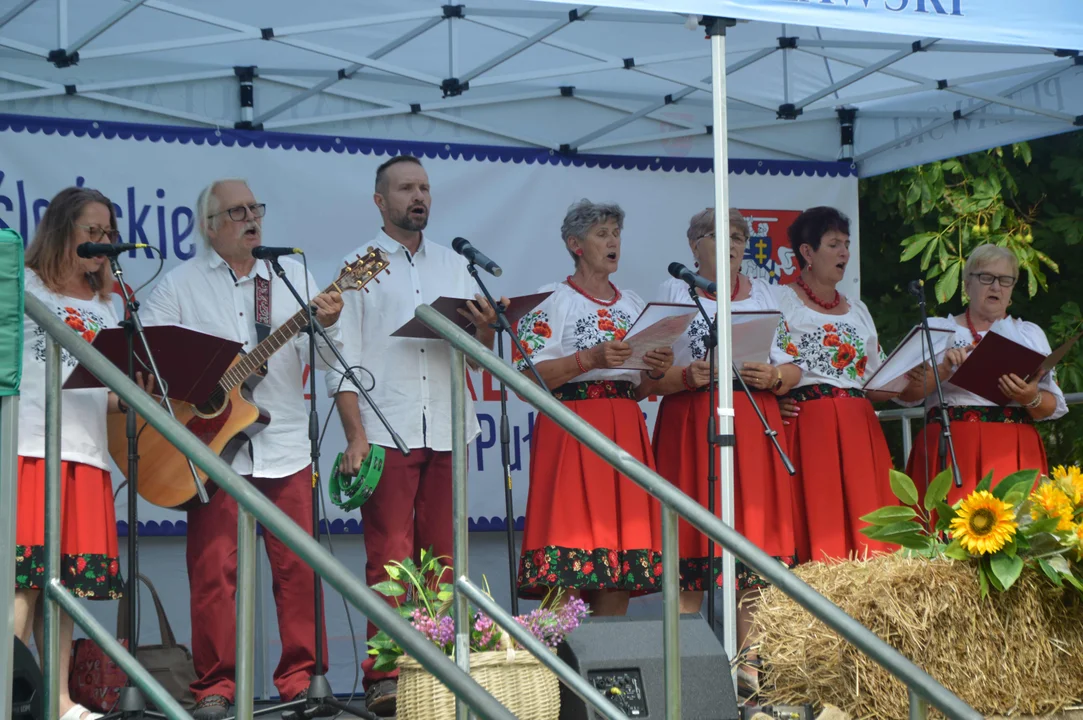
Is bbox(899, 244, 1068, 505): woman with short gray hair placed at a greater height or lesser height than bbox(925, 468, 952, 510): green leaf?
greater

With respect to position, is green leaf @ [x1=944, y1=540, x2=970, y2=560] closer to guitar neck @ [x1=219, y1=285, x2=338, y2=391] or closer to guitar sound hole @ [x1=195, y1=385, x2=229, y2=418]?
guitar neck @ [x1=219, y1=285, x2=338, y2=391]

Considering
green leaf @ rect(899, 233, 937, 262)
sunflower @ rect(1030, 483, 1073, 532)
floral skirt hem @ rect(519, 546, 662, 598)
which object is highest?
green leaf @ rect(899, 233, 937, 262)

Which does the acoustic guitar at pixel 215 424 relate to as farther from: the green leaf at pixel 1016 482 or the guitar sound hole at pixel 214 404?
the green leaf at pixel 1016 482

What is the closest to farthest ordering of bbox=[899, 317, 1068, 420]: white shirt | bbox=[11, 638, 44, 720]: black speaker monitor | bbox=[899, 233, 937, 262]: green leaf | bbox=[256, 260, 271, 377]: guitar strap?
1. bbox=[11, 638, 44, 720]: black speaker monitor
2. bbox=[256, 260, 271, 377]: guitar strap
3. bbox=[899, 317, 1068, 420]: white shirt
4. bbox=[899, 233, 937, 262]: green leaf

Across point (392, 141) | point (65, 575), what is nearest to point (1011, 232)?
point (392, 141)

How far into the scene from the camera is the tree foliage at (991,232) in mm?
7777

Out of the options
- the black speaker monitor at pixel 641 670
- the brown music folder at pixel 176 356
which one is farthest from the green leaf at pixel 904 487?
the brown music folder at pixel 176 356

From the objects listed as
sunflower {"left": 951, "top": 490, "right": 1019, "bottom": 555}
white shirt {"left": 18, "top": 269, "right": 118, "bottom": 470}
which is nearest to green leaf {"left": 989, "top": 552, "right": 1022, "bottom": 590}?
sunflower {"left": 951, "top": 490, "right": 1019, "bottom": 555}

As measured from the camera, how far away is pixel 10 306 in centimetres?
240

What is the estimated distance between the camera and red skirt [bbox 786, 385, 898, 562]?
5.17m

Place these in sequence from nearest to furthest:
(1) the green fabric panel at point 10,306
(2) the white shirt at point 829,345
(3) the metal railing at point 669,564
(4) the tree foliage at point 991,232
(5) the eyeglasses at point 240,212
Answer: (3) the metal railing at point 669,564
(1) the green fabric panel at point 10,306
(5) the eyeglasses at point 240,212
(2) the white shirt at point 829,345
(4) the tree foliage at point 991,232

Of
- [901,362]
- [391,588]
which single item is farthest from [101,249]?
[901,362]

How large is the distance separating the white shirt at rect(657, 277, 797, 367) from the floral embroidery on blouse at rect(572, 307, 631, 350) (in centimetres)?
22

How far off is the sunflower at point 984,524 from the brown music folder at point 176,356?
7.00 feet
